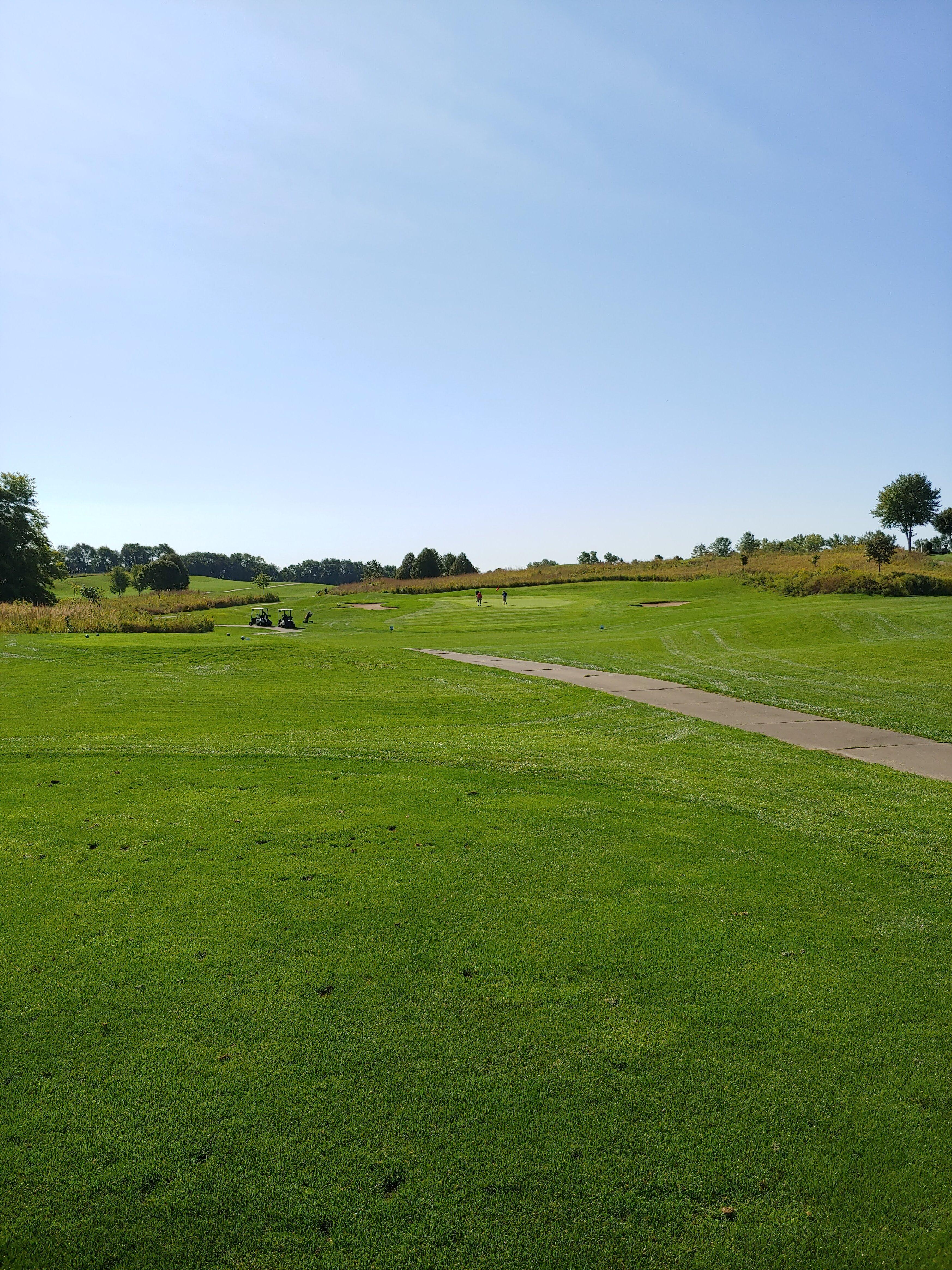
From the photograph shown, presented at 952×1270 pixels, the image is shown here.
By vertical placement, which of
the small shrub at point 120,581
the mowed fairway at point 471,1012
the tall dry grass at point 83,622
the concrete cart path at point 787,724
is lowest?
the mowed fairway at point 471,1012

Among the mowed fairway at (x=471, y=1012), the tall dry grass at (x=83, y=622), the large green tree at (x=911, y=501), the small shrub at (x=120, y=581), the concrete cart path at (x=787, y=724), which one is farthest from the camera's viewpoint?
the small shrub at (x=120, y=581)

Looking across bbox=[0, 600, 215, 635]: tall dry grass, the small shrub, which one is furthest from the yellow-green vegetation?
the small shrub

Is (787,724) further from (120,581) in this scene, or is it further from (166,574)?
(120,581)

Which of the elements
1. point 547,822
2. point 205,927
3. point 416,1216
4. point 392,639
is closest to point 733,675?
point 547,822

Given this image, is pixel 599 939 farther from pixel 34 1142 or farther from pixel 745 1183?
pixel 34 1142

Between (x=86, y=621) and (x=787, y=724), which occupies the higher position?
(x=86, y=621)

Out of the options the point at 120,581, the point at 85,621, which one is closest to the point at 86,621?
the point at 85,621

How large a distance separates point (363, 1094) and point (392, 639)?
87.5 ft

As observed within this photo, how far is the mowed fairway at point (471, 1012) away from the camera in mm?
2656

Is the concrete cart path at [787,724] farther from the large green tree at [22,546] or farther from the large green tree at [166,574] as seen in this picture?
the large green tree at [166,574]

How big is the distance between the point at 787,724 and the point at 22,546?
47.0 meters

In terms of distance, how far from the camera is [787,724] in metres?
11.0

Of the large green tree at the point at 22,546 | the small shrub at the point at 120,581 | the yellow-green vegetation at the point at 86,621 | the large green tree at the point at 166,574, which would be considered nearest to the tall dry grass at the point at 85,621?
the yellow-green vegetation at the point at 86,621

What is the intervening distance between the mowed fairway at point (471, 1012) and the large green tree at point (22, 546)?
4082 centimetres
